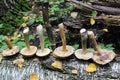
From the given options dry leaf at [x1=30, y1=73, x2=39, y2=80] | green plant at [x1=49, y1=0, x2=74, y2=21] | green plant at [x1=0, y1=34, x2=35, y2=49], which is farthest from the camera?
green plant at [x1=49, y1=0, x2=74, y2=21]

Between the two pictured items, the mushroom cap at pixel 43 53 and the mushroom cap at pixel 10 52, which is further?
the mushroom cap at pixel 10 52

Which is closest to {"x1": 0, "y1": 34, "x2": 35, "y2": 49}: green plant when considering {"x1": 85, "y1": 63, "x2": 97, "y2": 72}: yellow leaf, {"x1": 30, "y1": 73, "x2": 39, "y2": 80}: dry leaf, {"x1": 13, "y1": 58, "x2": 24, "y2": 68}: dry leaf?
{"x1": 13, "y1": 58, "x2": 24, "y2": 68}: dry leaf

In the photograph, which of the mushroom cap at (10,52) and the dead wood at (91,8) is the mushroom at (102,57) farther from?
the mushroom cap at (10,52)

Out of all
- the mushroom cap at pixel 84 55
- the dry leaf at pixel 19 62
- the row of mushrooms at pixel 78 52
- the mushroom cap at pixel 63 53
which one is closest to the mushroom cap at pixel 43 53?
the row of mushrooms at pixel 78 52

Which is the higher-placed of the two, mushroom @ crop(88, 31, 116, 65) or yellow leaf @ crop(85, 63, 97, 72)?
mushroom @ crop(88, 31, 116, 65)

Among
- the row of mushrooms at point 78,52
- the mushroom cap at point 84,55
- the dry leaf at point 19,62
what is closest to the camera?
the row of mushrooms at point 78,52

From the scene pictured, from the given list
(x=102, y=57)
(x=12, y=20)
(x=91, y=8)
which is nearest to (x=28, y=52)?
(x=102, y=57)

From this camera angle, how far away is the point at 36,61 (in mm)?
3592

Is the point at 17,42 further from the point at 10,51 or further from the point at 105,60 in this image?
the point at 105,60

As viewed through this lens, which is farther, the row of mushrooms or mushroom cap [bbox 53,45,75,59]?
mushroom cap [bbox 53,45,75,59]

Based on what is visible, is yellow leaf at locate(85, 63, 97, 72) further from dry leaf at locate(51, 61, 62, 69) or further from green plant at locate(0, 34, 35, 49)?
green plant at locate(0, 34, 35, 49)

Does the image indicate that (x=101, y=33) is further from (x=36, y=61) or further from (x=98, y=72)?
(x=36, y=61)

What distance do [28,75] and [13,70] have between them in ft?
0.86

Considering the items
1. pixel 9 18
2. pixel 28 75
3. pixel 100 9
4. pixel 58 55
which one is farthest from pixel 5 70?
pixel 100 9
